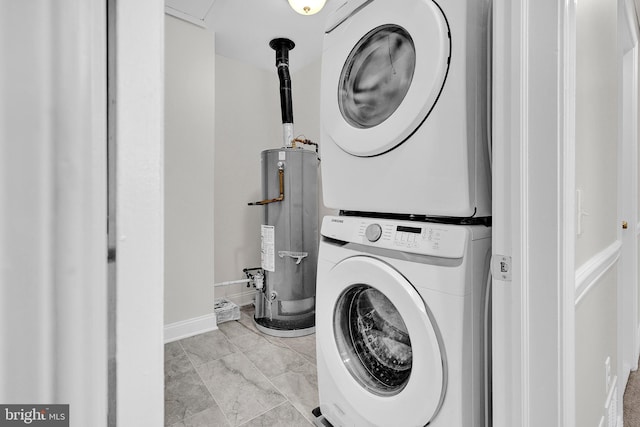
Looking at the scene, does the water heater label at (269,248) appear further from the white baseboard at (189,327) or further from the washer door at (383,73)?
the washer door at (383,73)

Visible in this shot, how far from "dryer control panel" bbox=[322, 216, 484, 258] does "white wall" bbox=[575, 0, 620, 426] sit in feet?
1.04

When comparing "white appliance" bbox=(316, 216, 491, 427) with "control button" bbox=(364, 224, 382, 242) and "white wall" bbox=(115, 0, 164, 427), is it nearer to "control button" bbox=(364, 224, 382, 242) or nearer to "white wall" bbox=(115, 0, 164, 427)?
"control button" bbox=(364, 224, 382, 242)

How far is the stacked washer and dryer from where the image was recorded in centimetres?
82

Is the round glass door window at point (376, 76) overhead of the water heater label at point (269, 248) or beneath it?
overhead

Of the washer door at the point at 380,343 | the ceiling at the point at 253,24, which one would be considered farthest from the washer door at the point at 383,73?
the ceiling at the point at 253,24

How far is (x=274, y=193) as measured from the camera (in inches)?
87.7

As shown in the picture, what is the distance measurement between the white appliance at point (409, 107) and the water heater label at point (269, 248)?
1075 mm

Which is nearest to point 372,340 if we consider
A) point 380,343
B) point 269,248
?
point 380,343

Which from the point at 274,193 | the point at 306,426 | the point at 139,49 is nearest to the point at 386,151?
the point at 139,49

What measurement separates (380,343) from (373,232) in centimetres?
44

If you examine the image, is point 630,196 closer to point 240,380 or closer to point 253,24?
point 240,380

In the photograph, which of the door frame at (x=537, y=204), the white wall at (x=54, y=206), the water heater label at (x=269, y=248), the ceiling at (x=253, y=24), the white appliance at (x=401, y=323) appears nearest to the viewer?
the white wall at (x=54, y=206)

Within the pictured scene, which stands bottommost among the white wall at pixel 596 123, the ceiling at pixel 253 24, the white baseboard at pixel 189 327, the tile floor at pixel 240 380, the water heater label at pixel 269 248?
the tile floor at pixel 240 380

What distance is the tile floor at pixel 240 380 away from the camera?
1.33 meters
